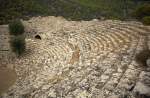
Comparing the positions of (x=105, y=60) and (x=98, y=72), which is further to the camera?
(x=105, y=60)

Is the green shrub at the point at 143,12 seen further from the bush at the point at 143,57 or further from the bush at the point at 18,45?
the bush at the point at 18,45

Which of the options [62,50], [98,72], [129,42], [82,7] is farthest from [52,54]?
[82,7]

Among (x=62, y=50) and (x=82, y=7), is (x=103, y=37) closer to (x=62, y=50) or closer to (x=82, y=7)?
(x=62, y=50)

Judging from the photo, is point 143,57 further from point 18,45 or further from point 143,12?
point 143,12

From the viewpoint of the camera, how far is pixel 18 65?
20016mm

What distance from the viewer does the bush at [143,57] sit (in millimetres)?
12635

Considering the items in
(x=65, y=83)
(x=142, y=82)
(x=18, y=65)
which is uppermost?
Answer: (x=142, y=82)

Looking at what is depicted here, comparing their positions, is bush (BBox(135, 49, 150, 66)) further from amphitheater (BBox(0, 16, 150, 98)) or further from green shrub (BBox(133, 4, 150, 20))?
green shrub (BBox(133, 4, 150, 20))

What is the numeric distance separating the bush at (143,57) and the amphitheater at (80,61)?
0.26 meters

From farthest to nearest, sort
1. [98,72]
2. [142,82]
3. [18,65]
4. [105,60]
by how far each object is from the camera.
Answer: [18,65] < [105,60] < [98,72] < [142,82]

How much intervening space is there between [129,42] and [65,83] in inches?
244

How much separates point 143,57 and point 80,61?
467cm

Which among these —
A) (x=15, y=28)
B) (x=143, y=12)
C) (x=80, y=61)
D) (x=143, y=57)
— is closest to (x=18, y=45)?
(x=15, y=28)

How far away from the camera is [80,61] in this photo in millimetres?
16406
